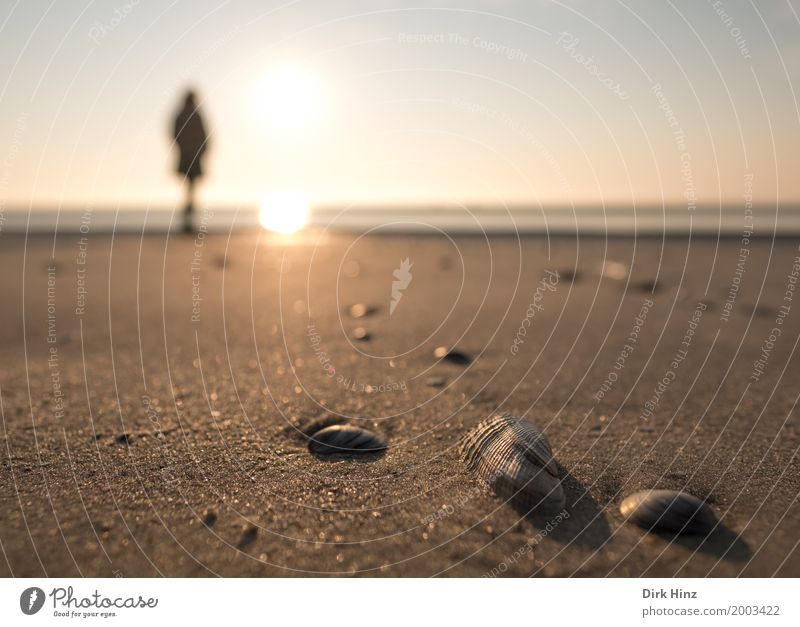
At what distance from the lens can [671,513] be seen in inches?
116

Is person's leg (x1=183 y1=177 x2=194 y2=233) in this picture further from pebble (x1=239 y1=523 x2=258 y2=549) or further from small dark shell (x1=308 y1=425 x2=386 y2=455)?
pebble (x1=239 y1=523 x2=258 y2=549)

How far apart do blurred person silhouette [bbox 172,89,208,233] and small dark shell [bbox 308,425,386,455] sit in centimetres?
1671

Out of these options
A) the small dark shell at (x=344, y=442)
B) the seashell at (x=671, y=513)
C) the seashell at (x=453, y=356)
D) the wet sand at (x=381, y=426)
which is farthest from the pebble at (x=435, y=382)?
the seashell at (x=671, y=513)

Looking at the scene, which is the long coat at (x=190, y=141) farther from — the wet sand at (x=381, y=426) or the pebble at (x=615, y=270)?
the pebble at (x=615, y=270)

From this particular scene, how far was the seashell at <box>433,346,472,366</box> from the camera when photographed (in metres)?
5.88

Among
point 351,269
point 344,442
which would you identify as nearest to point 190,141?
point 351,269

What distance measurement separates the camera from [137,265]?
1359 centimetres

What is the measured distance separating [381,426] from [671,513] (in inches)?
80.6

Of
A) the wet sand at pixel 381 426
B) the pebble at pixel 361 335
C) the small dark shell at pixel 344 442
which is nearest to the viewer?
the wet sand at pixel 381 426

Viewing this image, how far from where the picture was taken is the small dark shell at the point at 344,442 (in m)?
3.79

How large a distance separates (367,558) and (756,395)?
399cm

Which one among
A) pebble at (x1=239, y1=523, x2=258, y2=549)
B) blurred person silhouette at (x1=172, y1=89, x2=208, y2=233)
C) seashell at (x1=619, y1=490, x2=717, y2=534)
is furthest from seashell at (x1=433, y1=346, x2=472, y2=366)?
blurred person silhouette at (x1=172, y1=89, x2=208, y2=233)

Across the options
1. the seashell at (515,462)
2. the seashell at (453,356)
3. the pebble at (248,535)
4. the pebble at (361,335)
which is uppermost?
the pebble at (361,335)

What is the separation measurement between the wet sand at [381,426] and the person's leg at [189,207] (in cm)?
973
